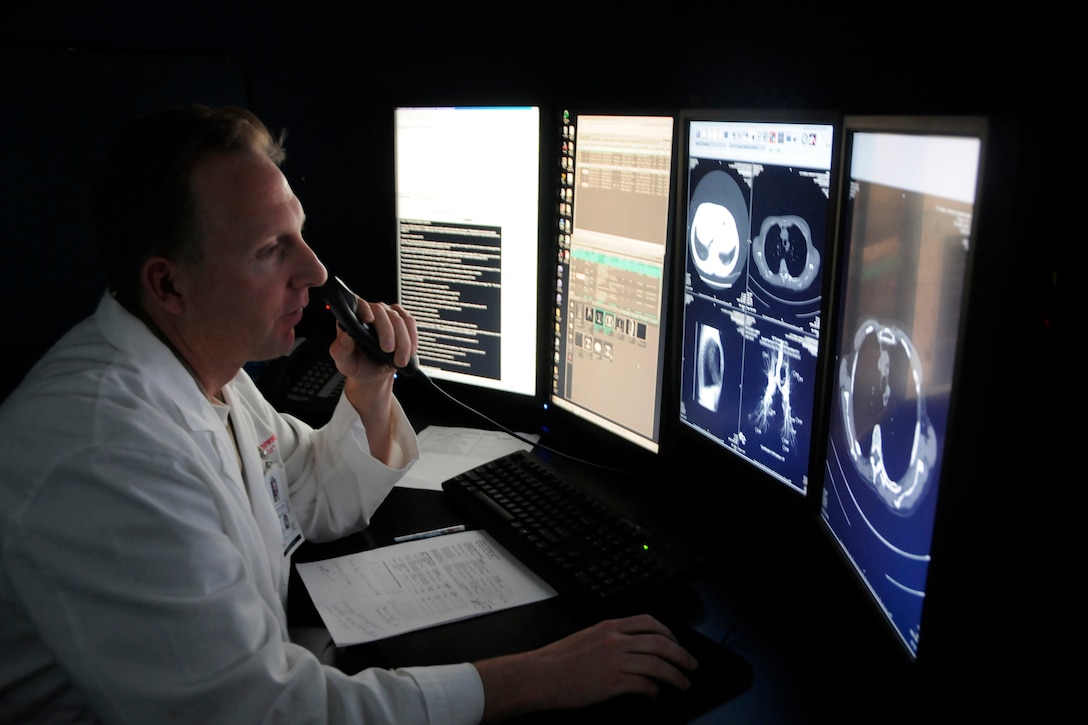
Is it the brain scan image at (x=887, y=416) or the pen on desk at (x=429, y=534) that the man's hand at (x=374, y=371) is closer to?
the pen on desk at (x=429, y=534)

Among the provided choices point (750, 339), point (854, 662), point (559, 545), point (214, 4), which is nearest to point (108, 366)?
point (559, 545)

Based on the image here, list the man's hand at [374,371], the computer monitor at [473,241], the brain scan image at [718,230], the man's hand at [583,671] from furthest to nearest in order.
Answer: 1. the computer monitor at [473,241]
2. the man's hand at [374,371]
3. the brain scan image at [718,230]
4. the man's hand at [583,671]

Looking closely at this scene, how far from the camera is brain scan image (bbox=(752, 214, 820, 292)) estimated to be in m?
Answer: 1.06

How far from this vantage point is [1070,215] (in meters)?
0.75

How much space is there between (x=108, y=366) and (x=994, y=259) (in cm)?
89

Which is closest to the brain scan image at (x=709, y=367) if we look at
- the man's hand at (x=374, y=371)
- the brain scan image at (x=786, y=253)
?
the brain scan image at (x=786, y=253)

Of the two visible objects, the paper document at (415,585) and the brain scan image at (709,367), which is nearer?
the paper document at (415,585)

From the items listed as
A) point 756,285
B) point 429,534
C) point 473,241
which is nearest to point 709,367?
point 756,285

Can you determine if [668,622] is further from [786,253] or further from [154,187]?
[154,187]

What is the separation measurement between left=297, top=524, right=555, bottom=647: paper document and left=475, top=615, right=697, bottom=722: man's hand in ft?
0.50

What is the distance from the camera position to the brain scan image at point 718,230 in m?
1.20

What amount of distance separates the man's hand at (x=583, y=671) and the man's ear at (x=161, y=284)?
0.56 meters

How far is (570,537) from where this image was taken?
124 cm

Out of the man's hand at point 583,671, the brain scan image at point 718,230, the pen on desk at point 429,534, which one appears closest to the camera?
the man's hand at point 583,671
